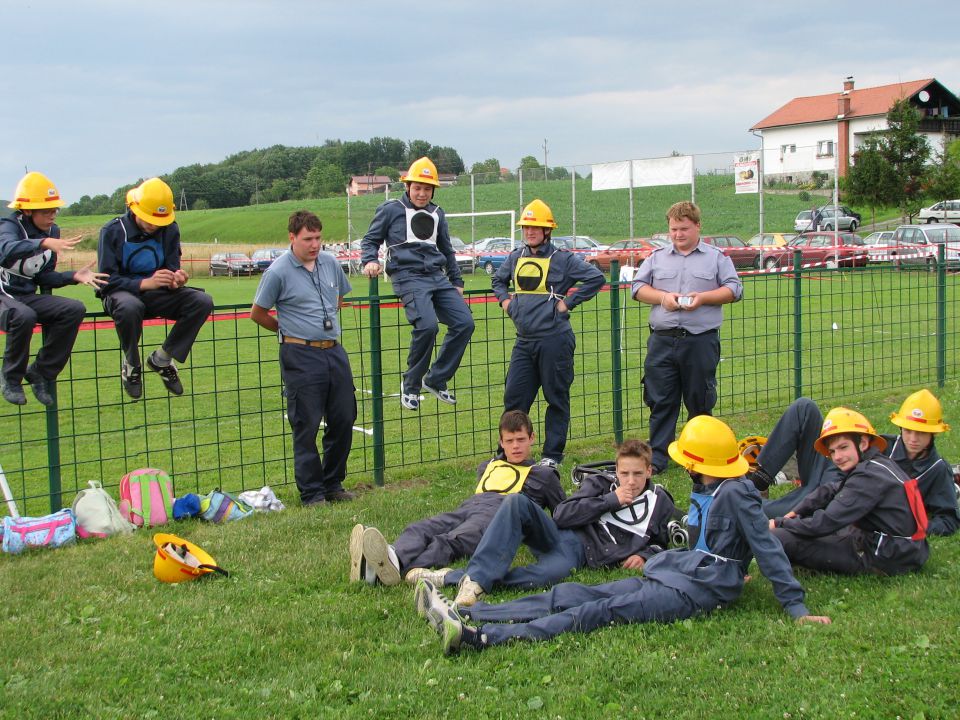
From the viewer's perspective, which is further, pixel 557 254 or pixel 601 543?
pixel 557 254

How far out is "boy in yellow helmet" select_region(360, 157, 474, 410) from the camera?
7.88m

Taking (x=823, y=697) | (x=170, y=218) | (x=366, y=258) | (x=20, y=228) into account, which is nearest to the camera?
(x=823, y=697)

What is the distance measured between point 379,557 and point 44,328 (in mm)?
2963

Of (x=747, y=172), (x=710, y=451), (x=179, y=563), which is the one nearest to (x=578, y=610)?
(x=710, y=451)

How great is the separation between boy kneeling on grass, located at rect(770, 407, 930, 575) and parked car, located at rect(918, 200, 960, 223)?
134 feet

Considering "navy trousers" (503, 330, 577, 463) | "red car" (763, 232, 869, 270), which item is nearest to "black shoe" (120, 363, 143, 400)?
"navy trousers" (503, 330, 577, 463)

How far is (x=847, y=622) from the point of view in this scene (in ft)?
15.4

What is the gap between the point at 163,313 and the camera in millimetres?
6977

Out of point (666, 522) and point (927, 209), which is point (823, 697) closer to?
point (666, 522)

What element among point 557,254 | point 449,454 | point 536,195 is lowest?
point 449,454

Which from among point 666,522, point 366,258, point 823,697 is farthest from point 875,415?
point 823,697

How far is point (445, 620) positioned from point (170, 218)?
3.77m

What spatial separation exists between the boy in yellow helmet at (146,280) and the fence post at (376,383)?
149cm

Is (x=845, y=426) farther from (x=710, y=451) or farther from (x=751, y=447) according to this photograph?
(x=751, y=447)
